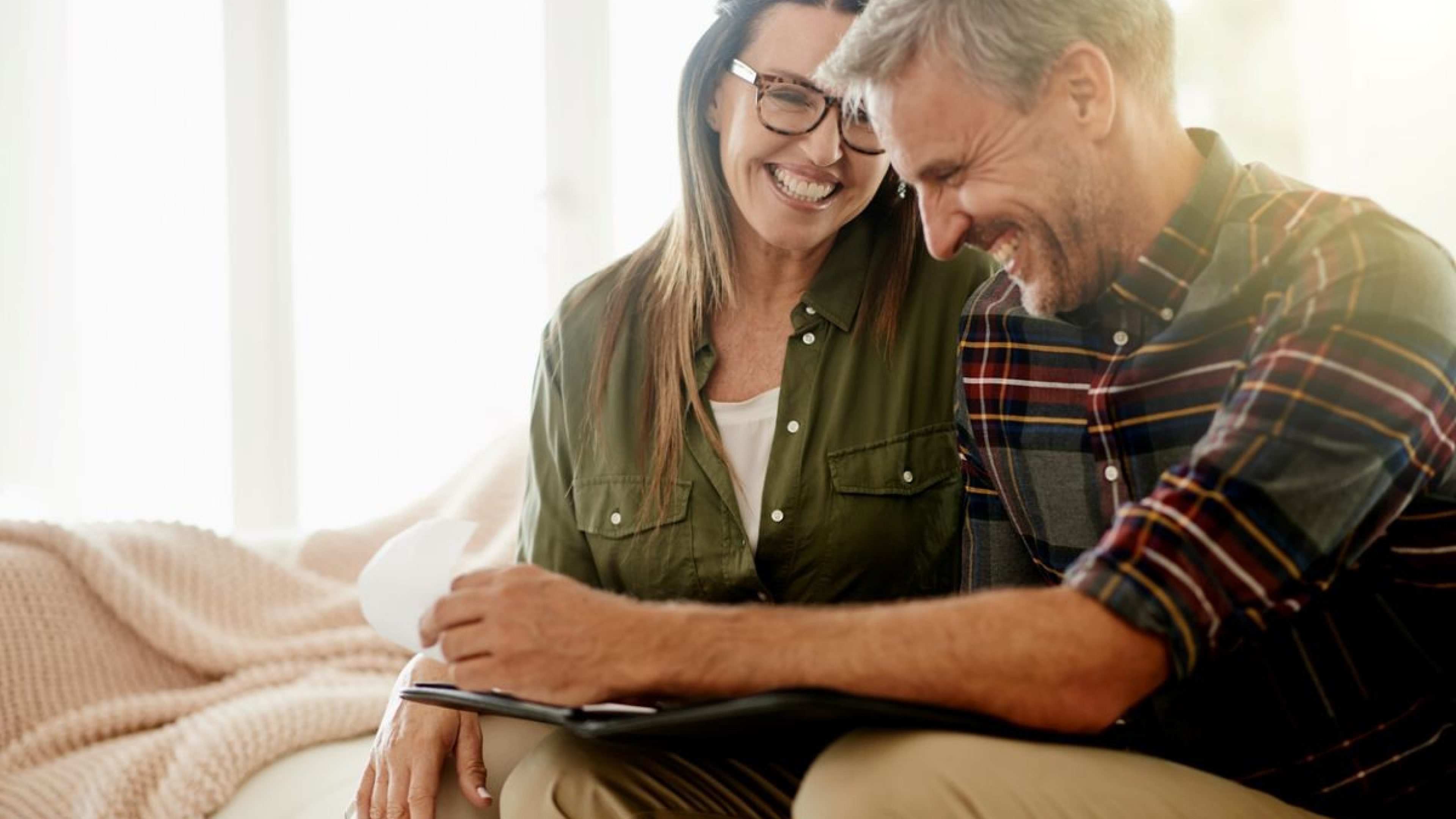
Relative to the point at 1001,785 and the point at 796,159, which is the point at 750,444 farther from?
the point at 1001,785

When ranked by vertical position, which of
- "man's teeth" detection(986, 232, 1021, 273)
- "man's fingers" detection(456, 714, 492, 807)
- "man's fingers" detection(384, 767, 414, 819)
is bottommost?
"man's fingers" detection(384, 767, 414, 819)

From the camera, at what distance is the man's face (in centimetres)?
128

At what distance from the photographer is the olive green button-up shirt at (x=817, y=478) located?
5.42 ft

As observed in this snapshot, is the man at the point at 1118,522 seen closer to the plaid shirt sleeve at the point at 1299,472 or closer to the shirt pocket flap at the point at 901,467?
the plaid shirt sleeve at the point at 1299,472

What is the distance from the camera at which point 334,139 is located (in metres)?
3.37

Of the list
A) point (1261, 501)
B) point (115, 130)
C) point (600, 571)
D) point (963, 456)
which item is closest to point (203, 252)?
point (115, 130)

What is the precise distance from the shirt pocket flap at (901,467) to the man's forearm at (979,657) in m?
0.56

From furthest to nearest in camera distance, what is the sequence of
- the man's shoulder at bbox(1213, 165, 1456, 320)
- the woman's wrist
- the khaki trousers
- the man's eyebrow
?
1. the woman's wrist
2. the man's eyebrow
3. the man's shoulder at bbox(1213, 165, 1456, 320)
4. the khaki trousers

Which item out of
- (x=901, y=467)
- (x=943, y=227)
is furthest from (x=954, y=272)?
(x=943, y=227)

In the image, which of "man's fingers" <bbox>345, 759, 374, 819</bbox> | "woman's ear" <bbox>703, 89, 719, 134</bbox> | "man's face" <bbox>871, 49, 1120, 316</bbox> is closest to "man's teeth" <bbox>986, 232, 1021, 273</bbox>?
"man's face" <bbox>871, 49, 1120, 316</bbox>

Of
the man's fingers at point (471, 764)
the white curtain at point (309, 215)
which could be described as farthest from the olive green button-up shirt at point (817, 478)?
the white curtain at point (309, 215)

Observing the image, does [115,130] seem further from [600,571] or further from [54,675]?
[600,571]

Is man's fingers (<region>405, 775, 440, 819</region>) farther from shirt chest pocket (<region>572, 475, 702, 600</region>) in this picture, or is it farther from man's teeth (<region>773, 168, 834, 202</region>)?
man's teeth (<region>773, 168, 834, 202</region>)

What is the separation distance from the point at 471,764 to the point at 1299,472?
868 millimetres
